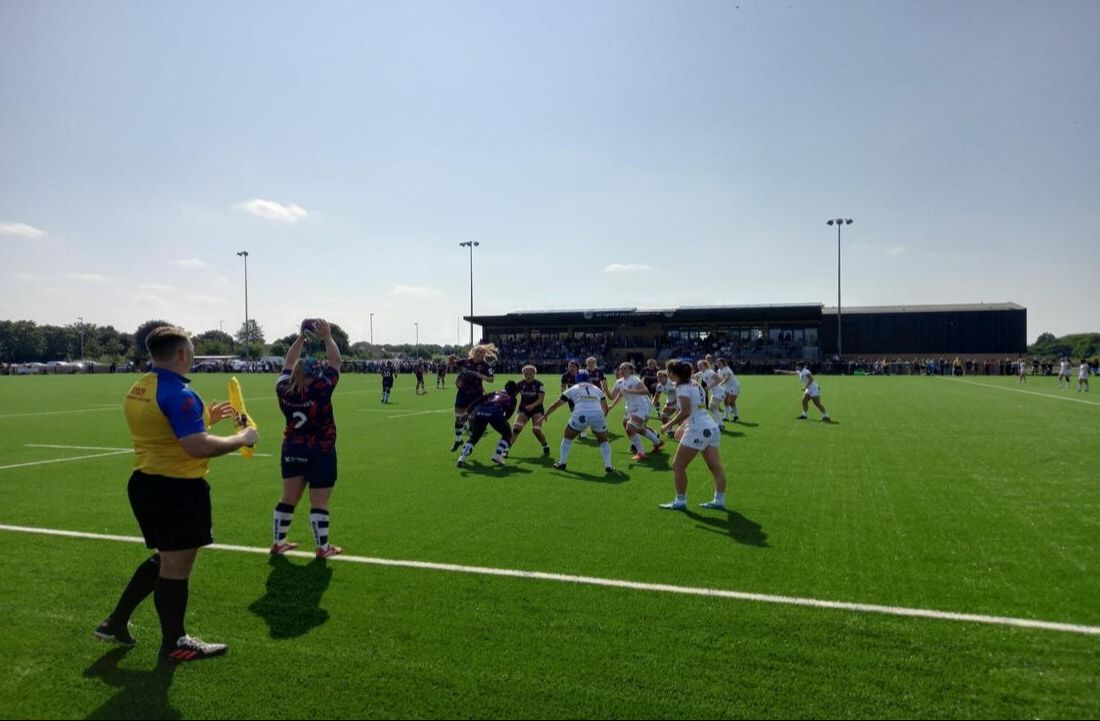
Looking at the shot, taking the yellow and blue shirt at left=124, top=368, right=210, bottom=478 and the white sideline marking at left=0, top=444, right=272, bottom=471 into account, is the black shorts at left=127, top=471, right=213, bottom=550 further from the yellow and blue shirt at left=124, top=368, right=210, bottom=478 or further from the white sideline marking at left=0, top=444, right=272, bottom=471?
the white sideline marking at left=0, top=444, right=272, bottom=471

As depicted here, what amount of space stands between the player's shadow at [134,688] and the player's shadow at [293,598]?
71cm

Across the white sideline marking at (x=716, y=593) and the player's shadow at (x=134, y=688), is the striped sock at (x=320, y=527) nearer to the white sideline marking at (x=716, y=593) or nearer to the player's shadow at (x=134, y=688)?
the white sideline marking at (x=716, y=593)

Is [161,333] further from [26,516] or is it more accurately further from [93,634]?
[26,516]

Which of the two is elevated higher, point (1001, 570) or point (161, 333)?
point (161, 333)

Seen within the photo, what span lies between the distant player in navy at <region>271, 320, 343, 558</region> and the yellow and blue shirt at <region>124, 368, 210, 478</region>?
1954 millimetres

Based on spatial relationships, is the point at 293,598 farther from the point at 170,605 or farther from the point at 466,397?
the point at 466,397

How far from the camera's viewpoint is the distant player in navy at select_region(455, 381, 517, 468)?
11133 millimetres

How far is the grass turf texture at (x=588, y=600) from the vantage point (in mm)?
3549

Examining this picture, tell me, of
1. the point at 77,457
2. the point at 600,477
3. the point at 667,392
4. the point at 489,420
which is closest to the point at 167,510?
the point at 600,477

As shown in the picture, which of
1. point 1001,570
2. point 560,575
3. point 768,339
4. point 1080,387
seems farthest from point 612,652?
point 768,339

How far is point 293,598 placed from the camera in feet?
16.3

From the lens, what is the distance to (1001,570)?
18.3ft

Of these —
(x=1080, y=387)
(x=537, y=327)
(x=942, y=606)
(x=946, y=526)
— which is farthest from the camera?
(x=537, y=327)

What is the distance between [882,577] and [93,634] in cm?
623
